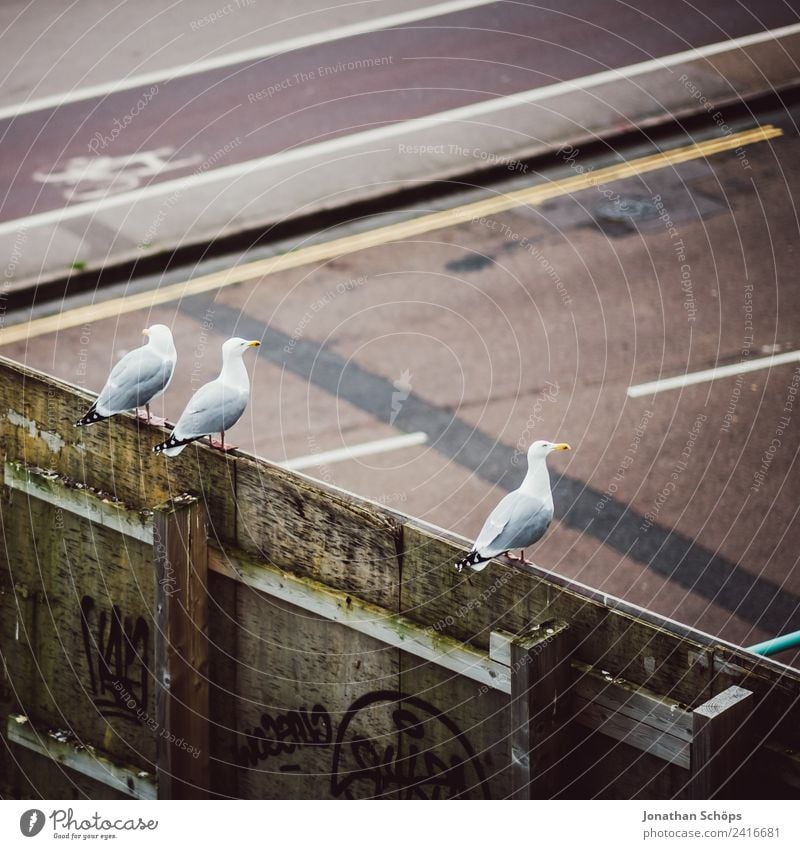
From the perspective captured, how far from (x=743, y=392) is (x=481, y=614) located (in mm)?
6086

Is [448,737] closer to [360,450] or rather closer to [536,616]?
[536,616]

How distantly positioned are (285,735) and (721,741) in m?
1.83

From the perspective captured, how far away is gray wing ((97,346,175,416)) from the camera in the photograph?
18.7 feet

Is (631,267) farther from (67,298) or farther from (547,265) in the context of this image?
(67,298)

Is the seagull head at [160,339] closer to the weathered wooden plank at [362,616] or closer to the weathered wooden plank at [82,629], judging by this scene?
the weathered wooden plank at [82,629]

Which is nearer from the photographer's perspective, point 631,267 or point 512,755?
point 512,755

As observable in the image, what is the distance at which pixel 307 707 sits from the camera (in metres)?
5.25

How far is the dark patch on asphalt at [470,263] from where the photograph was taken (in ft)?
38.4

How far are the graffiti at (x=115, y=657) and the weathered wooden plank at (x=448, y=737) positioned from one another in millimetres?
1090

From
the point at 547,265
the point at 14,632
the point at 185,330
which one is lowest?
the point at 14,632

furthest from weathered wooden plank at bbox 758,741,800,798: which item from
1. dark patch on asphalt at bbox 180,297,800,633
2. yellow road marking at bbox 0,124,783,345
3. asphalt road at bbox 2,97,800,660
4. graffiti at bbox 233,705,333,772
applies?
yellow road marking at bbox 0,124,783,345

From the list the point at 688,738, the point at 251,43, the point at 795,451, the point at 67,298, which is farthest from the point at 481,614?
the point at 251,43

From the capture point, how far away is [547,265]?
11781mm

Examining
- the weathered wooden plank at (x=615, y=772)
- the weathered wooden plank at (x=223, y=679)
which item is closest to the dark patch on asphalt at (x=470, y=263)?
the weathered wooden plank at (x=223, y=679)
